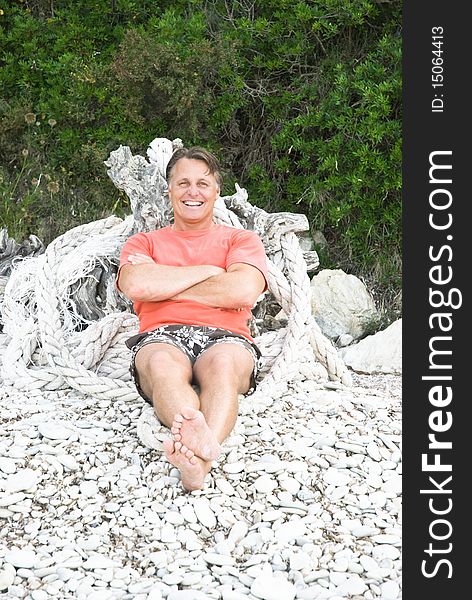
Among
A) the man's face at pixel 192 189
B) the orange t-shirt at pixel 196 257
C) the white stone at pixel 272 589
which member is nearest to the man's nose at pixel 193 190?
the man's face at pixel 192 189

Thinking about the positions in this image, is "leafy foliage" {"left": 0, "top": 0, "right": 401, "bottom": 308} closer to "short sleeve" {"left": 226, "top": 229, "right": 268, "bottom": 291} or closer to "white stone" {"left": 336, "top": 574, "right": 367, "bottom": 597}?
"short sleeve" {"left": 226, "top": 229, "right": 268, "bottom": 291}

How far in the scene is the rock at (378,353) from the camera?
4.86 meters

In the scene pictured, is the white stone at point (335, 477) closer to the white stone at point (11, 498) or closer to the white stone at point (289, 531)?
the white stone at point (289, 531)

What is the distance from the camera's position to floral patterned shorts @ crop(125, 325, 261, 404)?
11.4 ft

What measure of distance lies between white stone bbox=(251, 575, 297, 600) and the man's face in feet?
5.92

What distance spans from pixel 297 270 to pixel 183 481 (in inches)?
65.3

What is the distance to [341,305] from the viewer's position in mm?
5637

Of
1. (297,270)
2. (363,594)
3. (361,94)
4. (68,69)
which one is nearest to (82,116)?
(68,69)

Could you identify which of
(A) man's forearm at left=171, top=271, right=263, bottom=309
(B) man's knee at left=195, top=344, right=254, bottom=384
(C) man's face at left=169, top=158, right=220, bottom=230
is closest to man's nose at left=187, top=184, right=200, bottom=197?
(C) man's face at left=169, top=158, right=220, bottom=230

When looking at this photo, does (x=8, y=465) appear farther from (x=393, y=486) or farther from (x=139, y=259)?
(x=393, y=486)

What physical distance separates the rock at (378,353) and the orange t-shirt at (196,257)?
1.34m

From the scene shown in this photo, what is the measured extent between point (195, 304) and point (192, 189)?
529 millimetres

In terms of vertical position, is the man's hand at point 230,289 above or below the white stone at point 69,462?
above

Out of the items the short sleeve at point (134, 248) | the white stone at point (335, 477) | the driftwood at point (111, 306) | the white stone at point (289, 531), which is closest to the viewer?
the white stone at point (289, 531)
